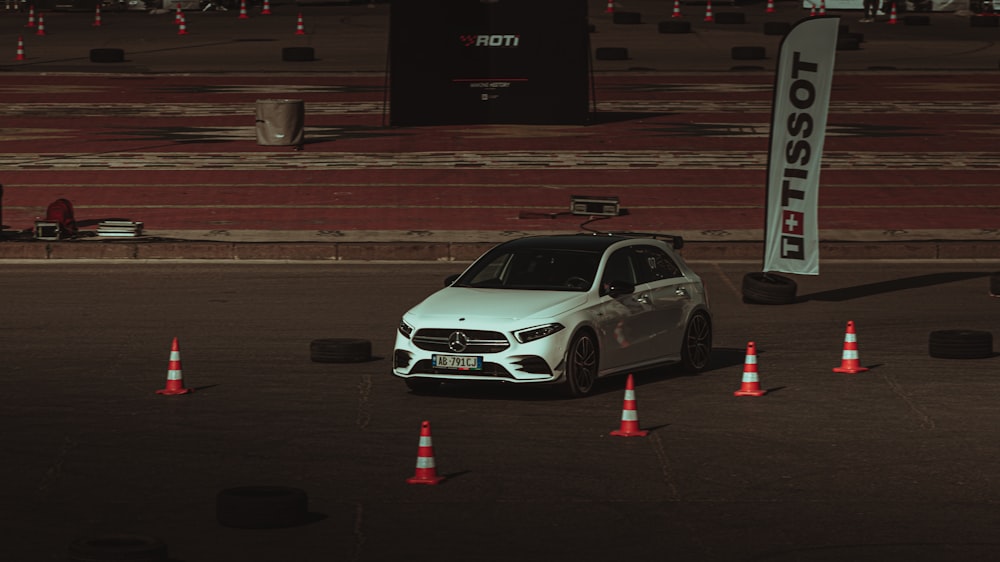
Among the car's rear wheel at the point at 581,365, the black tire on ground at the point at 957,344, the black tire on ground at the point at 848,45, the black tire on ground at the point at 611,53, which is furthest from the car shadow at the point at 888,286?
the black tire on ground at the point at 848,45

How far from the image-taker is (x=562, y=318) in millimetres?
15148

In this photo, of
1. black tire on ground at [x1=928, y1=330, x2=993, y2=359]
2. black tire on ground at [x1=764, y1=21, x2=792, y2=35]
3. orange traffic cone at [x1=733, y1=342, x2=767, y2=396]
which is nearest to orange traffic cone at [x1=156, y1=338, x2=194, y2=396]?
orange traffic cone at [x1=733, y1=342, x2=767, y2=396]

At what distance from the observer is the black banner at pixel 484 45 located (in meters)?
36.1

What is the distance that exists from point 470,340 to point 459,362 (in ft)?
0.66

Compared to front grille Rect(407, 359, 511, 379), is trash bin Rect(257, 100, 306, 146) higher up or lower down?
higher up

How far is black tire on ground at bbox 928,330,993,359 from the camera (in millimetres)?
17312

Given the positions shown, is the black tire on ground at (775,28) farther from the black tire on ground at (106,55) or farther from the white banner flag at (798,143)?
the white banner flag at (798,143)

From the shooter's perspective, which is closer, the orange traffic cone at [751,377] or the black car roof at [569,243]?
the orange traffic cone at [751,377]

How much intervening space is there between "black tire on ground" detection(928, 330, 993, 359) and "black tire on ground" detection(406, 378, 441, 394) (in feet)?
15.7

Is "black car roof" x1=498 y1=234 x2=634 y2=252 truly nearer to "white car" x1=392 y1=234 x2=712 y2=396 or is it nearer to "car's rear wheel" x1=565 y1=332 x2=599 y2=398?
"white car" x1=392 y1=234 x2=712 y2=396

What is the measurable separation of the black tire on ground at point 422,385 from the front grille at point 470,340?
0.29 meters

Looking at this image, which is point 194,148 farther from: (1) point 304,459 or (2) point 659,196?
(1) point 304,459

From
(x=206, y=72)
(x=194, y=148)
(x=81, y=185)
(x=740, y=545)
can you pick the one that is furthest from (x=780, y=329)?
(x=206, y=72)

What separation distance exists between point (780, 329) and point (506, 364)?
18.3 ft
